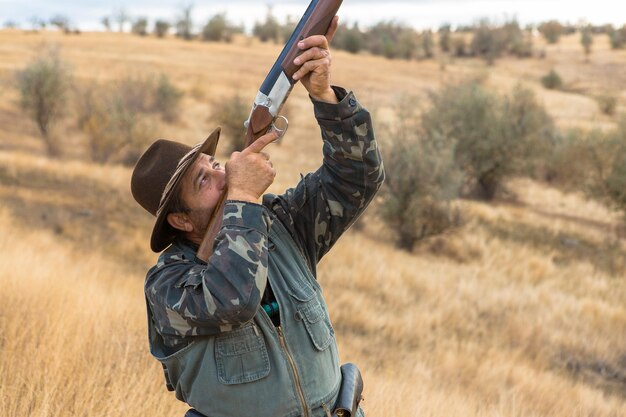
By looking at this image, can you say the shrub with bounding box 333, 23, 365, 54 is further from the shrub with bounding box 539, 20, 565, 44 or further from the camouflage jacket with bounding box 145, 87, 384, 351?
the camouflage jacket with bounding box 145, 87, 384, 351

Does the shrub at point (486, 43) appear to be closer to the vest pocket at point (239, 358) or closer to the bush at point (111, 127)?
the bush at point (111, 127)

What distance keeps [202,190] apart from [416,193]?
1146 cm

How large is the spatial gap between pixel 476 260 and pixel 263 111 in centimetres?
1102

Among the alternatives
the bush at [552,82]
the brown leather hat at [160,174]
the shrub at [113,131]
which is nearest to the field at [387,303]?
the shrub at [113,131]

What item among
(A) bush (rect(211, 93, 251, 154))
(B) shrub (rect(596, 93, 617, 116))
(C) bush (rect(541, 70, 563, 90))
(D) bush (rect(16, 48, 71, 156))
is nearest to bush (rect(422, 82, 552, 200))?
(A) bush (rect(211, 93, 251, 154))

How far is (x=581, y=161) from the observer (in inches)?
727

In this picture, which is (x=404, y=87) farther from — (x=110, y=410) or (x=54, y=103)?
(x=110, y=410)

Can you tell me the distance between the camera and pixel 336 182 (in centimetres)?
253

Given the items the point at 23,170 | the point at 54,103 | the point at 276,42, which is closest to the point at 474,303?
the point at 23,170

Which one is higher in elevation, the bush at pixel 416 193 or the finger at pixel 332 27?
the finger at pixel 332 27

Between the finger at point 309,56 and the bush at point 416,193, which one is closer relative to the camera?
the finger at point 309,56

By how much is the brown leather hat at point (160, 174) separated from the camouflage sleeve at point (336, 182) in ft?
1.34

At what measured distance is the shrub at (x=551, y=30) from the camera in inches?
3167

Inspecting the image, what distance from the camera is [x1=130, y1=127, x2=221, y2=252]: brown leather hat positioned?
2.35 metres
